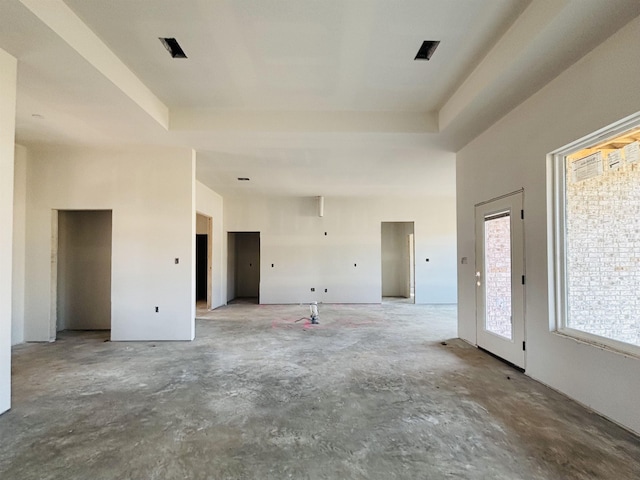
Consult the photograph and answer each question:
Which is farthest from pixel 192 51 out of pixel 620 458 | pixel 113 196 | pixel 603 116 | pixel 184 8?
pixel 620 458

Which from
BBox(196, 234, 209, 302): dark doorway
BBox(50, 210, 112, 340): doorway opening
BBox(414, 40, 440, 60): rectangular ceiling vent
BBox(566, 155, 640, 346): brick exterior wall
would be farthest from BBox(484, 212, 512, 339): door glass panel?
BBox(196, 234, 209, 302): dark doorway

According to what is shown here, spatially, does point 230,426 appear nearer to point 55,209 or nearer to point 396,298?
point 55,209

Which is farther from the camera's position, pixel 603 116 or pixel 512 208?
pixel 512 208

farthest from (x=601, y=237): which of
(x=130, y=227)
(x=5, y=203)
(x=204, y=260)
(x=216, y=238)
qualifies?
(x=204, y=260)

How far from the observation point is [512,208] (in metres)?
3.93

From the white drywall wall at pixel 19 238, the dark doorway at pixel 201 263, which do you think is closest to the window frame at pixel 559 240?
the white drywall wall at pixel 19 238

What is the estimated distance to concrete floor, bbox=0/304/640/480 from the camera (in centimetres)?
209

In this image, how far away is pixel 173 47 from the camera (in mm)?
3195

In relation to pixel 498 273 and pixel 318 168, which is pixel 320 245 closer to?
pixel 318 168

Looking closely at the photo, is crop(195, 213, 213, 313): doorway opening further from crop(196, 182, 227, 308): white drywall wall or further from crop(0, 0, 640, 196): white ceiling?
crop(0, 0, 640, 196): white ceiling

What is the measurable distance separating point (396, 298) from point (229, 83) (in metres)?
8.44

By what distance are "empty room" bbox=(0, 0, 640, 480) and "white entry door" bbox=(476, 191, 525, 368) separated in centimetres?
3

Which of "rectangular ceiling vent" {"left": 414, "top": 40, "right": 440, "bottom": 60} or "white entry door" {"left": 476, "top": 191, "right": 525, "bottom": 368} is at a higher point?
"rectangular ceiling vent" {"left": 414, "top": 40, "right": 440, "bottom": 60}

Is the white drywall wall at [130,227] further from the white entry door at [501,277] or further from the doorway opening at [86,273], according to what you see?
the white entry door at [501,277]
